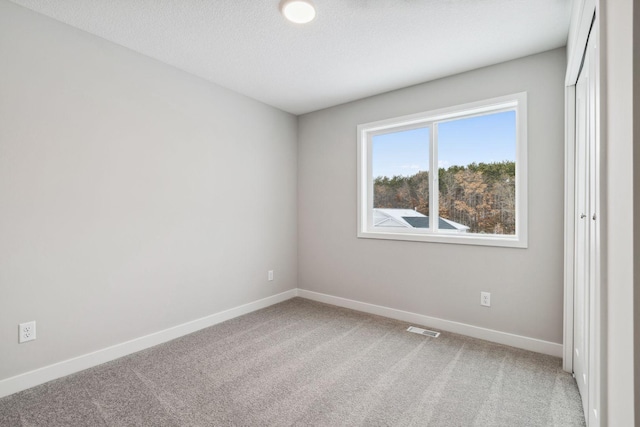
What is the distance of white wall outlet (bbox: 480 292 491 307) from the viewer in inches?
109

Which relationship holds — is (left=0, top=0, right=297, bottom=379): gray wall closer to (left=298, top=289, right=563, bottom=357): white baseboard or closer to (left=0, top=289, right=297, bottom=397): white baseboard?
(left=0, top=289, right=297, bottom=397): white baseboard

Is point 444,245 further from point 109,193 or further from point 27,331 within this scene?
point 27,331

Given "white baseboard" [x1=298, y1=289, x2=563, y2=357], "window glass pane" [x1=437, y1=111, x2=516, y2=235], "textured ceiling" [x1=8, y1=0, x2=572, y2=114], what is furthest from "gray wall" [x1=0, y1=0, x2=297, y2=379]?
"window glass pane" [x1=437, y1=111, x2=516, y2=235]

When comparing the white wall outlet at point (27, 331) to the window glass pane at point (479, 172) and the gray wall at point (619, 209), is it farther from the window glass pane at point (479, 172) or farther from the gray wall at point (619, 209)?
the window glass pane at point (479, 172)

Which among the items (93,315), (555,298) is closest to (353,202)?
(555,298)

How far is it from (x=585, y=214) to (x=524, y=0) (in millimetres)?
1371

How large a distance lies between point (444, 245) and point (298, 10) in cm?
234

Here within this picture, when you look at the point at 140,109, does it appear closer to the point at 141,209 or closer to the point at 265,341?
the point at 141,209

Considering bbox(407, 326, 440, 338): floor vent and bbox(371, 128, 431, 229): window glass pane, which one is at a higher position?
bbox(371, 128, 431, 229): window glass pane

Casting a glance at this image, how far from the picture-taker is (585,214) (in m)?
1.87

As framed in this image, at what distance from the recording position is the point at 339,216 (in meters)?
3.79

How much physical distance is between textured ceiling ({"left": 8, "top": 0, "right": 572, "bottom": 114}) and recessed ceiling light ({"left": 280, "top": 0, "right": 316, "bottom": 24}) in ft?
0.18

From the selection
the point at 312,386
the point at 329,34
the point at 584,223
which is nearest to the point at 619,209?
the point at 584,223

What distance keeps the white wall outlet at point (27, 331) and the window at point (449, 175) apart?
9.42 feet
